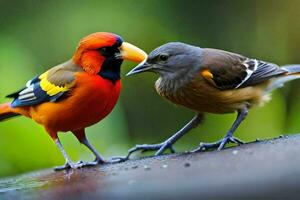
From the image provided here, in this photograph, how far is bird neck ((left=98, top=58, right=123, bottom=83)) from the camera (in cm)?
334

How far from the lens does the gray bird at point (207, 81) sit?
3.29m

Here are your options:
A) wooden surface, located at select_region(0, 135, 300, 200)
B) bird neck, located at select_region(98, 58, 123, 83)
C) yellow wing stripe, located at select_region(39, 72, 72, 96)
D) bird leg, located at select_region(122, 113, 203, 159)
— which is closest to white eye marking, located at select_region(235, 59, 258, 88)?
bird leg, located at select_region(122, 113, 203, 159)

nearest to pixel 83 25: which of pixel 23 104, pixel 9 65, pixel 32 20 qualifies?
pixel 32 20

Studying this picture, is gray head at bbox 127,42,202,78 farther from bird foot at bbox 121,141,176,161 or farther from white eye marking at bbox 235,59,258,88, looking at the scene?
bird foot at bbox 121,141,176,161

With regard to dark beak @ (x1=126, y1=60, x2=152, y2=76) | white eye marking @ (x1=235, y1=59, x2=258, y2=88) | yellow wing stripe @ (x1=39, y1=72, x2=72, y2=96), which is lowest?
white eye marking @ (x1=235, y1=59, x2=258, y2=88)

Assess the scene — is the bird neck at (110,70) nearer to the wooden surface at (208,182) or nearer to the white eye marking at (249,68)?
the white eye marking at (249,68)

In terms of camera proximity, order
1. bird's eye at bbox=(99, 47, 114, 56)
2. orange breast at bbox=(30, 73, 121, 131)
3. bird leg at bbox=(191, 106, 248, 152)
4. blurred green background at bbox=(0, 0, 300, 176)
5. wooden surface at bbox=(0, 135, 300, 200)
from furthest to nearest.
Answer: blurred green background at bbox=(0, 0, 300, 176)
bird's eye at bbox=(99, 47, 114, 56)
orange breast at bbox=(30, 73, 121, 131)
bird leg at bbox=(191, 106, 248, 152)
wooden surface at bbox=(0, 135, 300, 200)

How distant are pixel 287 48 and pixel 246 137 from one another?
111 centimetres

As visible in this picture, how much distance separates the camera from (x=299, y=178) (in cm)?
151

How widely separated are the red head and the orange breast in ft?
0.19

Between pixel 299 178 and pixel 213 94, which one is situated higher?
pixel 299 178

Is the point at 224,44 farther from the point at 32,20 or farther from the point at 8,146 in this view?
the point at 8,146

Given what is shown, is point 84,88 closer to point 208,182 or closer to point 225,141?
point 225,141

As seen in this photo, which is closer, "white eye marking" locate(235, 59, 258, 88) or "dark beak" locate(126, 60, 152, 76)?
"dark beak" locate(126, 60, 152, 76)
